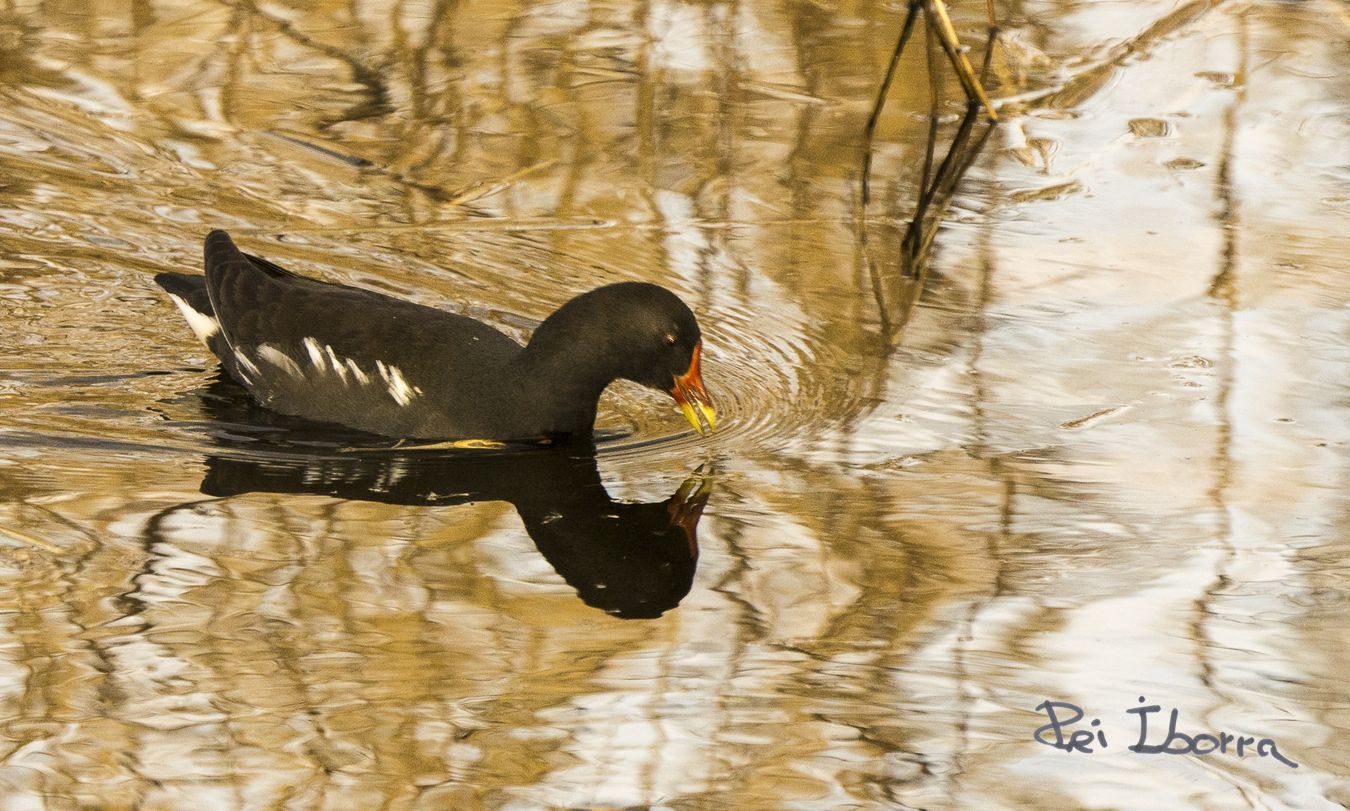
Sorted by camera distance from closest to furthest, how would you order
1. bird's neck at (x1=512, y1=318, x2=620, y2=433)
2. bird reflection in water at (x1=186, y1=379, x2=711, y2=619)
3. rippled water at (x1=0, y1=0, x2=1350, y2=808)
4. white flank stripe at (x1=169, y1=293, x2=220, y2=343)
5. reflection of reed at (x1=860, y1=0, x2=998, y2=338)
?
1. rippled water at (x1=0, y1=0, x2=1350, y2=808)
2. bird reflection in water at (x1=186, y1=379, x2=711, y2=619)
3. bird's neck at (x1=512, y1=318, x2=620, y2=433)
4. white flank stripe at (x1=169, y1=293, x2=220, y2=343)
5. reflection of reed at (x1=860, y1=0, x2=998, y2=338)

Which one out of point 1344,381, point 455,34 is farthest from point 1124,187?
point 455,34

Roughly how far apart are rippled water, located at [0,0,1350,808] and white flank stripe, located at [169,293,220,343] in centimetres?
10

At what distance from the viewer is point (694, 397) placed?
4.55 m

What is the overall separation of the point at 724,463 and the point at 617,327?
42 cm

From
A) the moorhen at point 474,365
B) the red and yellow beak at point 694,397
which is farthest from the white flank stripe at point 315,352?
the red and yellow beak at point 694,397

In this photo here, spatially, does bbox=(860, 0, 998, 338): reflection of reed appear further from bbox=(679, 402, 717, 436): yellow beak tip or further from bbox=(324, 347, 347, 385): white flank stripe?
bbox=(324, 347, 347, 385): white flank stripe

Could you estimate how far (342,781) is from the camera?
3021 mm

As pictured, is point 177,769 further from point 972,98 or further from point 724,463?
point 972,98
